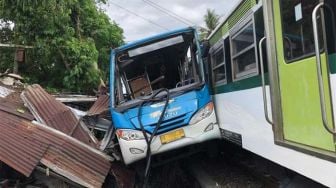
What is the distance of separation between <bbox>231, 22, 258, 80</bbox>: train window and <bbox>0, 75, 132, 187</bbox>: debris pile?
13.5 ft

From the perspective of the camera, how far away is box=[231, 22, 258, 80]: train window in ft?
21.5

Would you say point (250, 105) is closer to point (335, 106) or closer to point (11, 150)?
point (335, 106)

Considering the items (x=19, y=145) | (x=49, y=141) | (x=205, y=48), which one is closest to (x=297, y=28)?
(x=205, y=48)

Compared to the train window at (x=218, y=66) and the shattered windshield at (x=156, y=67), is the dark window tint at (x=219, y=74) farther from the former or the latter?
the shattered windshield at (x=156, y=67)

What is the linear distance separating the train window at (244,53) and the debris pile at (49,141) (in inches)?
162

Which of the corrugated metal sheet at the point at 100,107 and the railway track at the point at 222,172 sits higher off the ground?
the corrugated metal sheet at the point at 100,107

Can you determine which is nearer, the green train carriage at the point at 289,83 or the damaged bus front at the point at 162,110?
the green train carriage at the point at 289,83

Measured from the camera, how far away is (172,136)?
9508 mm

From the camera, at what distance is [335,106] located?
3.73 m

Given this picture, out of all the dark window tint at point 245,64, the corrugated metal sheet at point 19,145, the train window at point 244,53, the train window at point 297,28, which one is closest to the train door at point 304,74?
the train window at point 297,28

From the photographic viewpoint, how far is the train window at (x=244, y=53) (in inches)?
258

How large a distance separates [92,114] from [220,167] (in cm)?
330

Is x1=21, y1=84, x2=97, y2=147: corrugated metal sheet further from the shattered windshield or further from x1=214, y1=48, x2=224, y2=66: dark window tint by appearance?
x1=214, y1=48, x2=224, y2=66: dark window tint

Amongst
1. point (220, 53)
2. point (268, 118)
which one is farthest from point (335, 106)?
point (220, 53)
